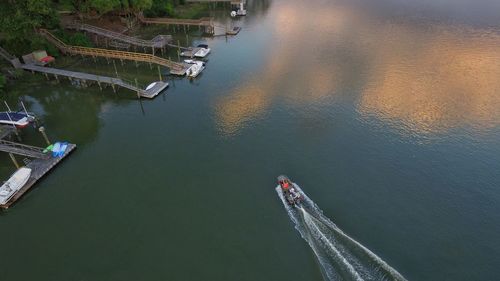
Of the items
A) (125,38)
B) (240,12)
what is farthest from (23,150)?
(240,12)

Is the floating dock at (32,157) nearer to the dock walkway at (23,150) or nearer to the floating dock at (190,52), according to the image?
the dock walkway at (23,150)

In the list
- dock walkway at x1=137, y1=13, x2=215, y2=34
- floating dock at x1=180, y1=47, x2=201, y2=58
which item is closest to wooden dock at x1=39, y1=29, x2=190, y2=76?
floating dock at x1=180, y1=47, x2=201, y2=58

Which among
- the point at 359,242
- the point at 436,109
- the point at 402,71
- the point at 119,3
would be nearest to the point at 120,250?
the point at 359,242

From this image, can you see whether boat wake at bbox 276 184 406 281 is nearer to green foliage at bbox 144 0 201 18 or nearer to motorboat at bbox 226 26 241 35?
motorboat at bbox 226 26 241 35

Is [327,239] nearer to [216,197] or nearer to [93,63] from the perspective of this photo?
[216,197]

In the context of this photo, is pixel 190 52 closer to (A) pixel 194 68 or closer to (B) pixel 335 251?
(A) pixel 194 68

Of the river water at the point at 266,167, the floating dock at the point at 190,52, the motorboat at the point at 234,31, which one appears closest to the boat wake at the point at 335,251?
the river water at the point at 266,167

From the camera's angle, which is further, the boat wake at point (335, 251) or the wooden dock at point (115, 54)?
the wooden dock at point (115, 54)
